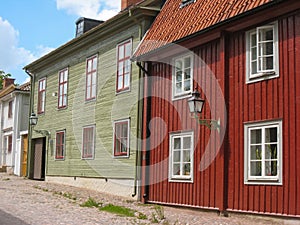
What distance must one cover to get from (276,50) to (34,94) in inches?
744

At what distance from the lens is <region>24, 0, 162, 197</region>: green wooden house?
1825 cm

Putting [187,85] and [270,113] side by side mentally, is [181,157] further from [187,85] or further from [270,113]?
[270,113]

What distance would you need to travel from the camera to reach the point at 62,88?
25.0m

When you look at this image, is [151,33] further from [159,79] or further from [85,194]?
[85,194]

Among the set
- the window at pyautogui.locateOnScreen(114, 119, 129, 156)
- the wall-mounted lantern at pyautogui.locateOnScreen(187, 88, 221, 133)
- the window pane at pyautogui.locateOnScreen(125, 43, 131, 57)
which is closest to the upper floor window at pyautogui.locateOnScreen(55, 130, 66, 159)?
the window at pyautogui.locateOnScreen(114, 119, 129, 156)

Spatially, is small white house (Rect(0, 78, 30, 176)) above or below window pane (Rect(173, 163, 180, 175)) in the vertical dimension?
above

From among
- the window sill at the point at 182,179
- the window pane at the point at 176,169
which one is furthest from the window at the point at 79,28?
the window sill at the point at 182,179

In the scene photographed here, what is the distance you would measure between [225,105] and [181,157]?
2512 millimetres

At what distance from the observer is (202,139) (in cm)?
1448

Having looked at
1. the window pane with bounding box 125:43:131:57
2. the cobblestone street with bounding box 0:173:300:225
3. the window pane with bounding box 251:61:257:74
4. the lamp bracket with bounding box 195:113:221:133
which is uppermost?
the window pane with bounding box 125:43:131:57

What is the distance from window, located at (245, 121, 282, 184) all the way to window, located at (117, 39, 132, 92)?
23.1 ft

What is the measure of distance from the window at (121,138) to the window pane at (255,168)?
6.47 meters

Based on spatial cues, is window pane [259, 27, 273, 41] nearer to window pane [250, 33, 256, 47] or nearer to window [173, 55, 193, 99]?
window pane [250, 33, 256, 47]

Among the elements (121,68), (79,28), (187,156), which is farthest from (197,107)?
(79,28)
